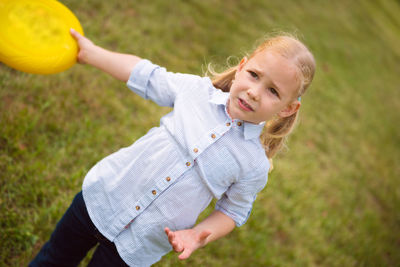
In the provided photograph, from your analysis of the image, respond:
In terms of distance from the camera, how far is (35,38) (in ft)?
4.87

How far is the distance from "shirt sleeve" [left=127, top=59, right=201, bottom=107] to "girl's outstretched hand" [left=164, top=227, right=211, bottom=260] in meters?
0.58

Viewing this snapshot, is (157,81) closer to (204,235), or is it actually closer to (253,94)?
(253,94)

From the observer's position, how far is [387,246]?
141 inches

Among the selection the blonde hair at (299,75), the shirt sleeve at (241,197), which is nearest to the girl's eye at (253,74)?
the blonde hair at (299,75)

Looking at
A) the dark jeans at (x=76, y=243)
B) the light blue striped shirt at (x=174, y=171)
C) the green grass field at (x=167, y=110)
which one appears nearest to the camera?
the light blue striped shirt at (x=174, y=171)

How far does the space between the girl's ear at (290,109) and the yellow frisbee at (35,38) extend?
98 centimetres

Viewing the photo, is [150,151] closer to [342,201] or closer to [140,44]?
[140,44]

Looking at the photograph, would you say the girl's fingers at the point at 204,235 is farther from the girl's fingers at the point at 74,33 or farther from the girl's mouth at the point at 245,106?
the girl's fingers at the point at 74,33

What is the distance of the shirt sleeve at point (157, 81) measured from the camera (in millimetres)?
1446

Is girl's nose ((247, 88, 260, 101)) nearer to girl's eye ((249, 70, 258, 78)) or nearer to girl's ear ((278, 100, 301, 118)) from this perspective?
girl's eye ((249, 70, 258, 78))

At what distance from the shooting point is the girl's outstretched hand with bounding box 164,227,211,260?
123 cm

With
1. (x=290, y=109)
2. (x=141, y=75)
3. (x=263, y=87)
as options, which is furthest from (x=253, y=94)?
(x=141, y=75)

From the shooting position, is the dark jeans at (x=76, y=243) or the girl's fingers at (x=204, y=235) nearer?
the girl's fingers at (x=204, y=235)

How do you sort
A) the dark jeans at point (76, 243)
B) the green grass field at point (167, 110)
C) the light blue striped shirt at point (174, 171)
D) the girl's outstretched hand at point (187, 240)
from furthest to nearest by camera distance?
the green grass field at point (167, 110) → the dark jeans at point (76, 243) → the light blue striped shirt at point (174, 171) → the girl's outstretched hand at point (187, 240)
